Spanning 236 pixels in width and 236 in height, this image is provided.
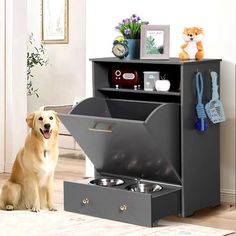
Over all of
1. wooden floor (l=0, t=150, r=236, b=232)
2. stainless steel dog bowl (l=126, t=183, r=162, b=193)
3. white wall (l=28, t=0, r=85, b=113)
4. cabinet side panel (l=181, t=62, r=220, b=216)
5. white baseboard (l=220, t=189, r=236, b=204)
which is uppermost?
white wall (l=28, t=0, r=85, b=113)

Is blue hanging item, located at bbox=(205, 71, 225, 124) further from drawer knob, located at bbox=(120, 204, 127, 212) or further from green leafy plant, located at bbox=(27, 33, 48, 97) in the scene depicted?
green leafy plant, located at bbox=(27, 33, 48, 97)

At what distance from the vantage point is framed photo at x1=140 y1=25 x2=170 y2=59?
Result: 4289mm

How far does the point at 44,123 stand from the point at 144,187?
0.73m

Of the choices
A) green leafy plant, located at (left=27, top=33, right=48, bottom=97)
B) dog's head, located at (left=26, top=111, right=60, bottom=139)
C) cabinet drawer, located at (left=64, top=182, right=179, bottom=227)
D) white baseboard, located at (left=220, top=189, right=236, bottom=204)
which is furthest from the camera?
green leafy plant, located at (left=27, top=33, right=48, bottom=97)

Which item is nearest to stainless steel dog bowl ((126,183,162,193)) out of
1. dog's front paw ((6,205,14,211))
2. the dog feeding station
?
the dog feeding station

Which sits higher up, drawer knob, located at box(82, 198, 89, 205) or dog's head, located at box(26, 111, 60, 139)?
dog's head, located at box(26, 111, 60, 139)

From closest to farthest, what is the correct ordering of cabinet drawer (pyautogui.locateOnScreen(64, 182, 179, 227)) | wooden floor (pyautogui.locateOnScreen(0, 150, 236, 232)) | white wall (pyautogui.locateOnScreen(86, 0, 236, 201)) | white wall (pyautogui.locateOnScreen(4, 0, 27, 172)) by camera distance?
cabinet drawer (pyautogui.locateOnScreen(64, 182, 179, 227)) → wooden floor (pyautogui.locateOnScreen(0, 150, 236, 232)) → white wall (pyautogui.locateOnScreen(86, 0, 236, 201)) → white wall (pyautogui.locateOnScreen(4, 0, 27, 172))

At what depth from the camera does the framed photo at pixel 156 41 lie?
4289mm

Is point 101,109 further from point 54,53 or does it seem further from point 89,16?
point 54,53

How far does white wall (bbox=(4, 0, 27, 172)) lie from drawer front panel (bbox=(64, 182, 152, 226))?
1587 millimetres

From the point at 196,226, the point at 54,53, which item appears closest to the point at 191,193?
the point at 196,226

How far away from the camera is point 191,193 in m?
4.22

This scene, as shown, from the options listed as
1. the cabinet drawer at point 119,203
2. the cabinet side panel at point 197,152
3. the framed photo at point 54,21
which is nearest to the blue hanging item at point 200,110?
the cabinet side panel at point 197,152

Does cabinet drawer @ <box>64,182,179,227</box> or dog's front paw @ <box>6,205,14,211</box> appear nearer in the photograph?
cabinet drawer @ <box>64,182,179,227</box>
